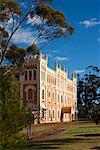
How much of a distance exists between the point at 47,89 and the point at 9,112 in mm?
59052

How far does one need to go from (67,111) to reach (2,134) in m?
70.9

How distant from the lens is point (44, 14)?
1104 inches

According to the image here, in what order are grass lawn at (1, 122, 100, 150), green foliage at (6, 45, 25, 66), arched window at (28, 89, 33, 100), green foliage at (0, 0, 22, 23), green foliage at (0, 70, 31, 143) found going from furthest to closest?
arched window at (28, 89, 33, 100) → green foliage at (6, 45, 25, 66) → green foliage at (0, 0, 22, 23) → grass lawn at (1, 122, 100, 150) → green foliage at (0, 70, 31, 143)

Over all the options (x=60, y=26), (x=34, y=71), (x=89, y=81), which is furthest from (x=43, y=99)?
(x=60, y=26)

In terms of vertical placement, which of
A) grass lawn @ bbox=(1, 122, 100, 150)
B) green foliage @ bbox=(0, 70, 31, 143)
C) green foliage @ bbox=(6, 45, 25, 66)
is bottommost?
grass lawn @ bbox=(1, 122, 100, 150)

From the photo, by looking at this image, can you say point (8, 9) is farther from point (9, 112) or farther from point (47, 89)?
point (47, 89)

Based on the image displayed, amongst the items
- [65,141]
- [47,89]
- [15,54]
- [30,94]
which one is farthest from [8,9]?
[47,89]

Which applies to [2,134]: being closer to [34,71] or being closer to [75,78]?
[34,71]

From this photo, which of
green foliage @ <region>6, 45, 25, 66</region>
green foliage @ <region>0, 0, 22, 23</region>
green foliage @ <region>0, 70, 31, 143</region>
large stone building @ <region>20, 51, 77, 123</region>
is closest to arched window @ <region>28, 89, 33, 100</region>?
large stone building @ <region>20, 51, 77, 123</region>

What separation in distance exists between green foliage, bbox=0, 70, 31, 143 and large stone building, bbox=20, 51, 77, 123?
42494 mm

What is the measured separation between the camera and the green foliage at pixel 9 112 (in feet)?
44.4

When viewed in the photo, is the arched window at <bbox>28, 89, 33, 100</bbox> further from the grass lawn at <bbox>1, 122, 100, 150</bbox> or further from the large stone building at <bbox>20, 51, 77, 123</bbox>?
the grass lawn at <bbox>1, 122, 100, 150</bbox>

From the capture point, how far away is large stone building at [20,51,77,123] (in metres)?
68.5

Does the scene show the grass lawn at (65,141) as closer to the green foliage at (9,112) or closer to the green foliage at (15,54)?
the green foliage at (9,112)
